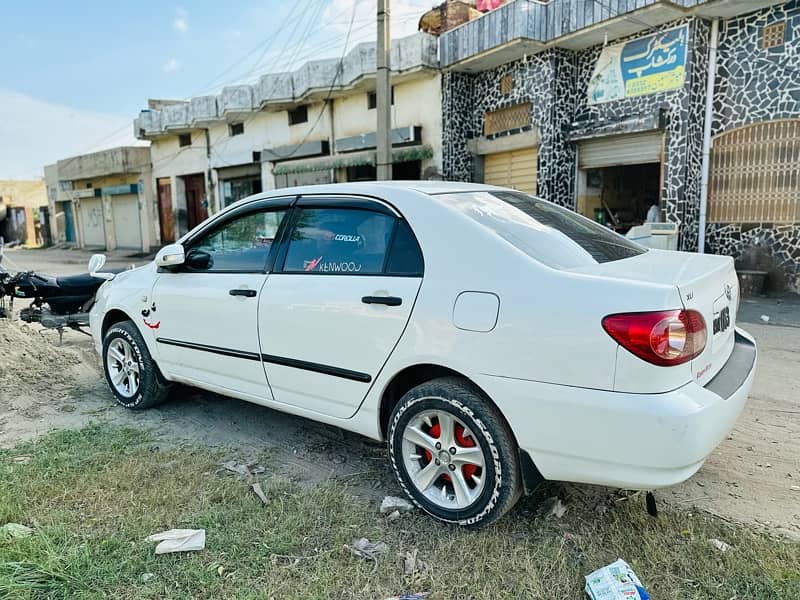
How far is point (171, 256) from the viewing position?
3963 millimetres

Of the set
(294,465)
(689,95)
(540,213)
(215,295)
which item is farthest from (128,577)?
(689,95)

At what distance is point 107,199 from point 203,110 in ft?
34.6

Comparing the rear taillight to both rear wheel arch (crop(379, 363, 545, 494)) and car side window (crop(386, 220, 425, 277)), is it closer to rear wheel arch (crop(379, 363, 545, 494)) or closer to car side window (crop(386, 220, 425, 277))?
rear wheel arch (crop(379, 363, 545, 494))

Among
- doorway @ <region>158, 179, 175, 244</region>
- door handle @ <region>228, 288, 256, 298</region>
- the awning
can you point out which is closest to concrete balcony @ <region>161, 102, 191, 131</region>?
doorway @ <region>158, 179, 175, 244</region>

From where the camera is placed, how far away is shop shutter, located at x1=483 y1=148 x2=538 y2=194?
501 inches

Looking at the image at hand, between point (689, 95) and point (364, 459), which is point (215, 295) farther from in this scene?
point (689, 95)

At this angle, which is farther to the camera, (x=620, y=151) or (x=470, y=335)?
(x=620, y=151)

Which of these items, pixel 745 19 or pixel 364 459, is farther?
pixel 745 19

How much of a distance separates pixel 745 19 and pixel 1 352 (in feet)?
38.3

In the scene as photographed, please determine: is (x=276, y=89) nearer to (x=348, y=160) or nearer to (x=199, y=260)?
(x=348, y=160)

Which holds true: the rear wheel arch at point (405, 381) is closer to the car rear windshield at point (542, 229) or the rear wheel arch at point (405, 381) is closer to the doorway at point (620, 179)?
the car rear windshield at point (542, 229)

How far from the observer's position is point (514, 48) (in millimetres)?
11891

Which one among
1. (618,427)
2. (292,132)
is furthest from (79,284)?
(292,132)

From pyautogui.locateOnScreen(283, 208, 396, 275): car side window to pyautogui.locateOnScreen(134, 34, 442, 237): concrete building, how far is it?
A: 421 inches
